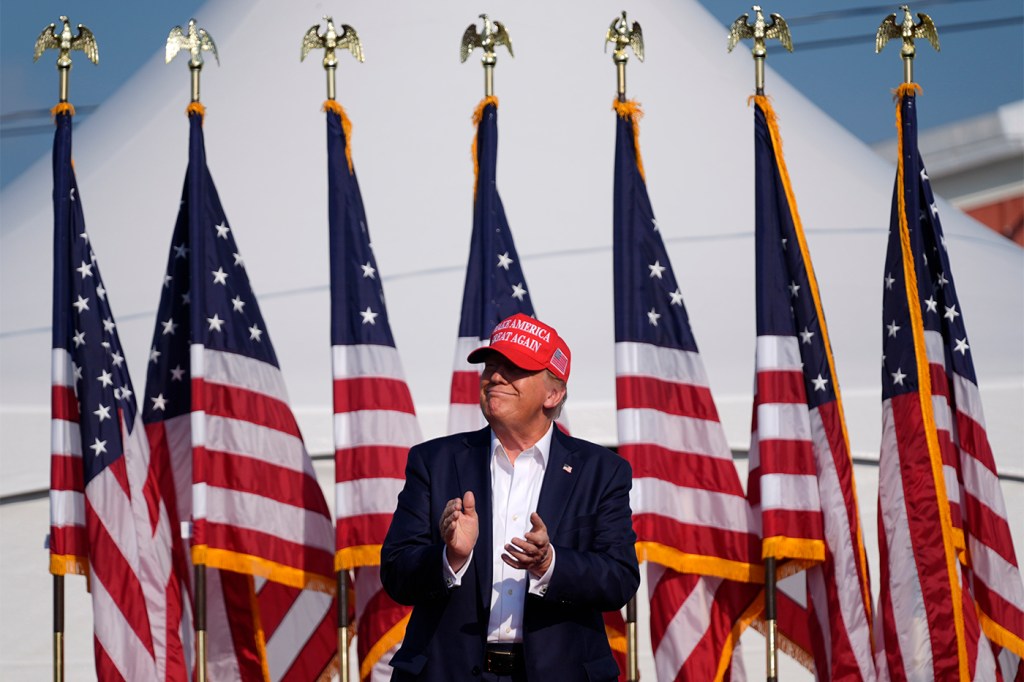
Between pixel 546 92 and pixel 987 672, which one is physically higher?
pixel 546 92

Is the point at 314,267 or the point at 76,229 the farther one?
the point at 314,267

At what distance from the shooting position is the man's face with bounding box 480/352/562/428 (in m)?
2.72

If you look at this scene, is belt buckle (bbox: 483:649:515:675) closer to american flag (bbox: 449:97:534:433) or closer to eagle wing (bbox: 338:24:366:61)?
american flag (bbox: 449:97:534:433)

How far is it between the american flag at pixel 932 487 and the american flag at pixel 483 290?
1206mm

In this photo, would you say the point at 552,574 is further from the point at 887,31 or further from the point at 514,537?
the point at 887,31

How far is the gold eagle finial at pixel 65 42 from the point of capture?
500 centimetres

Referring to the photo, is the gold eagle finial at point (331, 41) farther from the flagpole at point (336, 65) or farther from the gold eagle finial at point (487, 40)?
the gold eagle finial at point (487, 40)

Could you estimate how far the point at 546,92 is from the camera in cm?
716

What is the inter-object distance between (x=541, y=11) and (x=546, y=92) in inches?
22.4

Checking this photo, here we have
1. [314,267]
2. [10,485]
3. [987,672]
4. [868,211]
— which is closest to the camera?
[987,672]

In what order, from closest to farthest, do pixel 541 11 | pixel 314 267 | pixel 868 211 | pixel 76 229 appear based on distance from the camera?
pixel 76 229 → pixel 314 267 → pixel 868 211 → pixel 541 11

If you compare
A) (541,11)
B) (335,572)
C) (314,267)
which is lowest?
(335,572)

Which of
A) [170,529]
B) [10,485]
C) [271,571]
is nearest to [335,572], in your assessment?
[271,571]

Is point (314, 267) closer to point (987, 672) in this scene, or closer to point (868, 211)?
point (868, 211)
